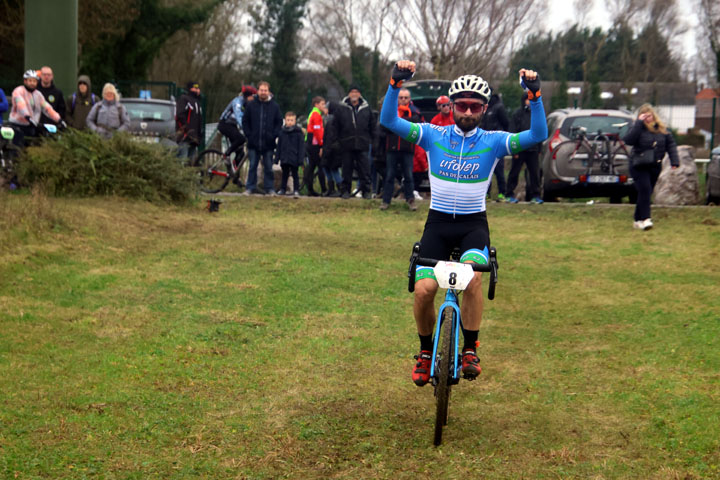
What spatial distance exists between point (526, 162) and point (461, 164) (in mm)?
12312

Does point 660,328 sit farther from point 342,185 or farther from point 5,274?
point 342,185

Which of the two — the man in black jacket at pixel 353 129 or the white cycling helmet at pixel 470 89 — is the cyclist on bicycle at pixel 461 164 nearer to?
the white cycling helmet at pixel 470 89

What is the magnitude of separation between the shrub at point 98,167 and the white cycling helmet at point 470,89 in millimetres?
9878

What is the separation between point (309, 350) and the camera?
7160mm

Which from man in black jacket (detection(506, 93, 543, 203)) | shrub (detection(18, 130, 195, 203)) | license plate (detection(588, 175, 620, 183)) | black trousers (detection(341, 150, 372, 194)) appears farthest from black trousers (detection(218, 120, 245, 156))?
license plate (detection(588, 175, 620, 183))

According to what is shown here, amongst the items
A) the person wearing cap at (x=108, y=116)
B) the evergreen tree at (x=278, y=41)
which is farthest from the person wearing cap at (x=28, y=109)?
the evergreen tree at (x=278, y=41)

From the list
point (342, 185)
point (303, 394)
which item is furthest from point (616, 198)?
point (303, 394)

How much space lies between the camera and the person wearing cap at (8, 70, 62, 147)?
51.0ft

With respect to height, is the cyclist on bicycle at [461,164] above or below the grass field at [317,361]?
above

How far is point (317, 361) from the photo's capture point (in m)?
6.86

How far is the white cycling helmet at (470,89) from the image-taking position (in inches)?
230

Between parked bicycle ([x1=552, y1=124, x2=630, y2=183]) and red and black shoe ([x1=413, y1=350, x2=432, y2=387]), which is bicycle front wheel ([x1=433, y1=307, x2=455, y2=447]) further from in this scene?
parked bicycle ([x1=552, y1=124, x2=630, y2=183])

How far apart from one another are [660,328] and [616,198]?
11.0m

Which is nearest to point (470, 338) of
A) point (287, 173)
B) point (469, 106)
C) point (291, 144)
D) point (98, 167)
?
point (469, 106)
